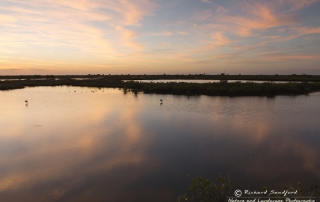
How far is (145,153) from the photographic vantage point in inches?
499

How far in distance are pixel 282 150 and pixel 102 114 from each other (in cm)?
1762

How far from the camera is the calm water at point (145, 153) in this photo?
9.02 m

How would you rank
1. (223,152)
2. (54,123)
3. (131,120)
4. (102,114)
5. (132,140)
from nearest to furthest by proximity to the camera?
1. (223,152)
2. (132,140)
3. (54,123)
4. (131,120)
5. (102,114)

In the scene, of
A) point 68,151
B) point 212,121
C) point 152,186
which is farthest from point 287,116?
point 68,151

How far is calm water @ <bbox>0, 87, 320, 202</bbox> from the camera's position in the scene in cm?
902

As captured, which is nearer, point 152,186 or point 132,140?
point 152,186

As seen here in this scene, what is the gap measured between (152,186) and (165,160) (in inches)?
107

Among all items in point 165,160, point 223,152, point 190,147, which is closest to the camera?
point 165,160

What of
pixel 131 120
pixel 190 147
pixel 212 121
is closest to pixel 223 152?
pixel 190 147

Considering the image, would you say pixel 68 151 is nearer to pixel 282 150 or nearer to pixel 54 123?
pixel 54 123

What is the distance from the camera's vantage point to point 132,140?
15133 mm

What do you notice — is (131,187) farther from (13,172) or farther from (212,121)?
(212,121)

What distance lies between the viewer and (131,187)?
29.4ft

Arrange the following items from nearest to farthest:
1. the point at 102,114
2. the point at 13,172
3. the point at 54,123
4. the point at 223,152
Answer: the point at 13,172 → the point at 223,152 → the point at 54,123 → the point at 102,114
